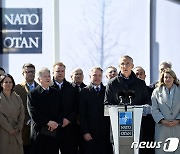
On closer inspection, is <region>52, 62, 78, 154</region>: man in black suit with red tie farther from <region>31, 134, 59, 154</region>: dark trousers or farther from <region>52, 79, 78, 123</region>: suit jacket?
<region>31, 134, 59, 154</region>: dark trousers

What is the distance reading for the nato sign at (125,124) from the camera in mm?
6871

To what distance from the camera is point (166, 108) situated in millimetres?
7664

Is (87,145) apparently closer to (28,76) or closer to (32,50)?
(28,76)

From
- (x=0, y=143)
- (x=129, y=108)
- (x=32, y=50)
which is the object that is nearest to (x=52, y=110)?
(x=0, y=143)

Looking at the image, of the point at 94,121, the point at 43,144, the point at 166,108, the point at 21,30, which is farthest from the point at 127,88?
the point at 21,30

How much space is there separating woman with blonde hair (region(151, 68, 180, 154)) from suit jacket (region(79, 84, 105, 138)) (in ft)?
Result: 2.40

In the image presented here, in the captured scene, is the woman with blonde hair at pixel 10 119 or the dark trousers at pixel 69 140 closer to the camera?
the woman with blonde hair at pixel 10 119

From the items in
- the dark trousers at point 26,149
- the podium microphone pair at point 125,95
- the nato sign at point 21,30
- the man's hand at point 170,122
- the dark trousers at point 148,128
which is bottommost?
the dark trousers at point 26,149

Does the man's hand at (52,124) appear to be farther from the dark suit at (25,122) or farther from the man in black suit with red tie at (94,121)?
the dark suit at (25,122)

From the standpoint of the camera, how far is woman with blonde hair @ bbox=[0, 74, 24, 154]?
7836mm

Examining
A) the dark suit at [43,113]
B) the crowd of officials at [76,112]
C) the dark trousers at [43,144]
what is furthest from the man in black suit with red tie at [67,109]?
the dark trousers at [43,144]

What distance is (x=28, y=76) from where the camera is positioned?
8.45 m

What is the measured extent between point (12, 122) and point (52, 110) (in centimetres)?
57

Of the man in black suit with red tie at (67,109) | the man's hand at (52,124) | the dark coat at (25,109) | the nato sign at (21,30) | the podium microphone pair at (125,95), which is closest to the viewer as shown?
the podium microphone pair at (125,95)
